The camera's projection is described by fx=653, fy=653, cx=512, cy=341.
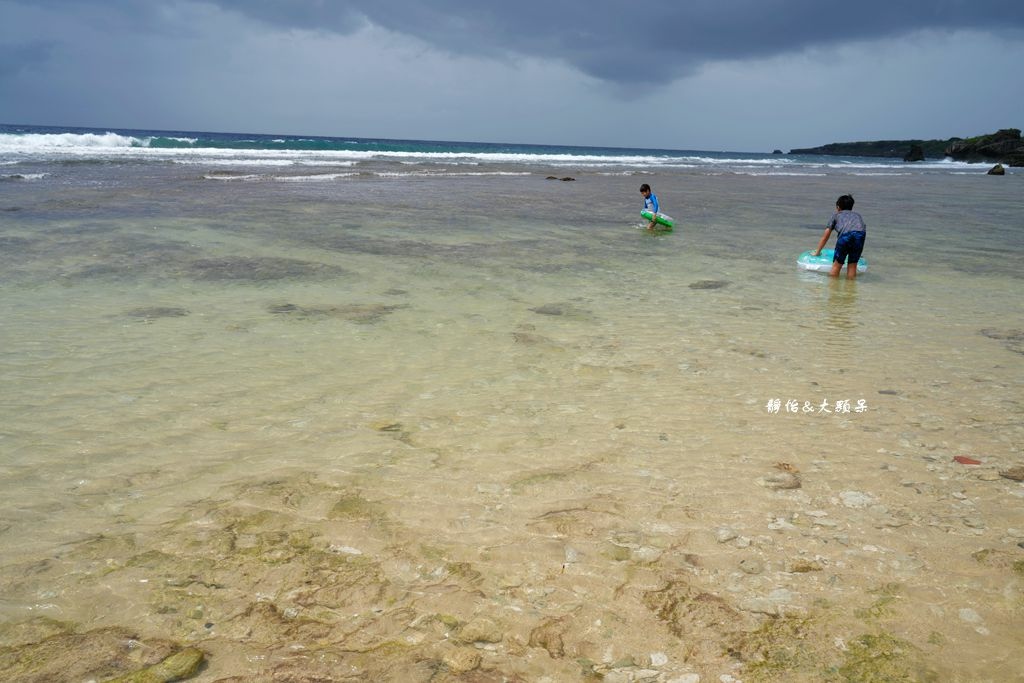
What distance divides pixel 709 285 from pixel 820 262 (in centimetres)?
256

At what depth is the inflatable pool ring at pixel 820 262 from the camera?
10.5 meters

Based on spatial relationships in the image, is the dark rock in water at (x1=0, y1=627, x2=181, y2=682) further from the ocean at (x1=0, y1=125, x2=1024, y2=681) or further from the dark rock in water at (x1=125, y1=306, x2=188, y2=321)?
the dark rock in water at (x1=125, y1=306, x2=188, y2=321)

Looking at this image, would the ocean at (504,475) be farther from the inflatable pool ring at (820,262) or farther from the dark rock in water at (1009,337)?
the inflatable pool ring at (820,262)

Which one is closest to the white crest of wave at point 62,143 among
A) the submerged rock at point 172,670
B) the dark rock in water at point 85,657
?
the dark rock in water at point 85,657

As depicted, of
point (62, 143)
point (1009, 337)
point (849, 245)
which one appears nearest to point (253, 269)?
point (849, 245)

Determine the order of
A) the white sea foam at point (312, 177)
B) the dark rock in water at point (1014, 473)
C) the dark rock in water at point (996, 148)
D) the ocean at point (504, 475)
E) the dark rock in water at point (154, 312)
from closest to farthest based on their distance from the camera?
the ocean at point (504, 475) → the dark rock in water at point (1014, 473) → the dark rock in water at point (154, 312) → the white sea foam at point (312, 177) → the dark rock in water at point (996, 148)

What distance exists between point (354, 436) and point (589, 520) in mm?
1814

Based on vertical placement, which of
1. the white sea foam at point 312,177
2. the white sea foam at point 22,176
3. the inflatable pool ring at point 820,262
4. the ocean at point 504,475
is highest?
the white sea foam at point 312,177

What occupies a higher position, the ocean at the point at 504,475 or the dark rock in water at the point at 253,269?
the dark rock in water at the point at 253,269

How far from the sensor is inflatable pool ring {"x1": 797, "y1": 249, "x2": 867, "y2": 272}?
34.6ft

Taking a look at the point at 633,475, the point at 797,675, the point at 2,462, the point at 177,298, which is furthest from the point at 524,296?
the point at 797,675

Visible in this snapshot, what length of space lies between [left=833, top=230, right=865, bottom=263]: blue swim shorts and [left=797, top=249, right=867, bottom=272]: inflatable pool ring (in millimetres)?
274

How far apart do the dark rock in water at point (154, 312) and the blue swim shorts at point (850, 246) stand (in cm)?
930

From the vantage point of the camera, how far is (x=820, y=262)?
35.1ft
